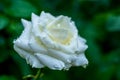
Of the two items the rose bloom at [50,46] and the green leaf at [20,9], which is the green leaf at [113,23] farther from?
the rose bloom at [50,46]

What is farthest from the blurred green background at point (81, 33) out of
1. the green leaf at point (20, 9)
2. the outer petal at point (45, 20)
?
the outer petal at point (45, 20)

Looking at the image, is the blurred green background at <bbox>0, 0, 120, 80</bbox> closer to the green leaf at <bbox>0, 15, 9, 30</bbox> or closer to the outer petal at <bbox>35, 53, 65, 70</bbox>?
the green leaf at <bbox>0, 15, 9, 30</bbox>

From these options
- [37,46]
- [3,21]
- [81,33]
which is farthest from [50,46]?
[81,33]

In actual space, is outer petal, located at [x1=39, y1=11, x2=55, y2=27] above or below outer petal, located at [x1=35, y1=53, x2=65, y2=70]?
above

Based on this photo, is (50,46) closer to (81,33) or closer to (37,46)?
(37,46)

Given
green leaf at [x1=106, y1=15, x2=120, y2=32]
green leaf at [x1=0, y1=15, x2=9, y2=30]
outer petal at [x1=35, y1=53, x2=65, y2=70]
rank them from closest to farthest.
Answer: outer petal at [x1=35, y1=53, x2=65, y2=70] → green leaf at [x1=0, y1=15, x2=9, y2=30] → green leaf at [x1=106, y1=15, x2=120, y2=32]

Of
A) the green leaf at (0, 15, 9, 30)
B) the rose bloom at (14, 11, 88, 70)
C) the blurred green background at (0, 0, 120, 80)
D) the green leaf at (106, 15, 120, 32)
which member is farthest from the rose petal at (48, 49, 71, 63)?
the green leaf at (106, 15, 120, 32)

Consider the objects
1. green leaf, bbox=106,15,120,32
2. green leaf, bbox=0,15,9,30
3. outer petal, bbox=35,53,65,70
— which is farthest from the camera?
green leaf, bbox=106,15,120,32
